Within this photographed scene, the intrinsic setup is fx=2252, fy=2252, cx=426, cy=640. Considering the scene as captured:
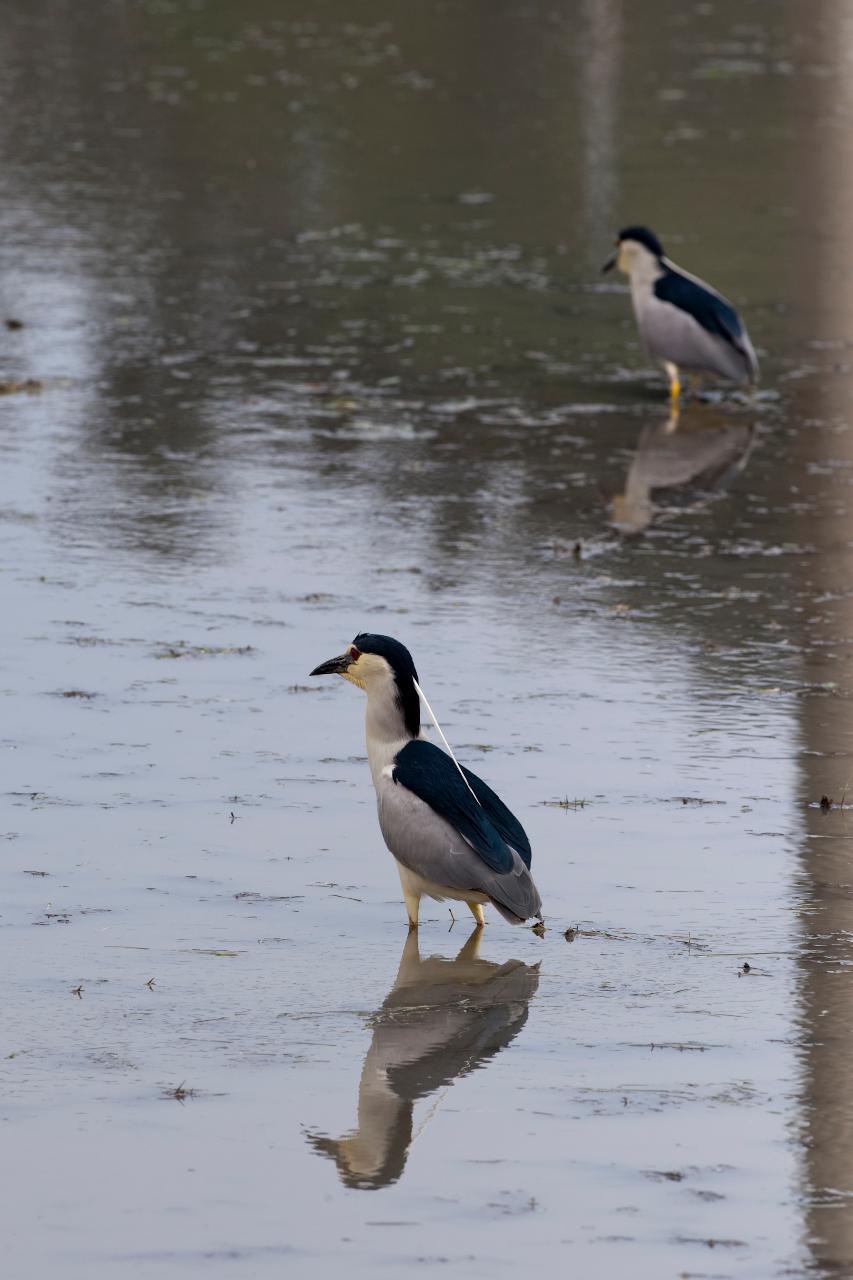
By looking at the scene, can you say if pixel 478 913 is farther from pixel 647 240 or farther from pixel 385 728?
pixel 647 240

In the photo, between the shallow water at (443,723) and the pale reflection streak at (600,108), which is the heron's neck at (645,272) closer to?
the shallow water at (443,723)

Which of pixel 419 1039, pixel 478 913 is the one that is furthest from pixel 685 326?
pixel 419 1039

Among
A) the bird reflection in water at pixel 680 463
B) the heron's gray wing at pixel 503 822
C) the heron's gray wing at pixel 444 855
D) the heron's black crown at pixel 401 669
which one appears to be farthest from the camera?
the bird reflection in water at pixel 680 463

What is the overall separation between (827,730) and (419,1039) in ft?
10.4

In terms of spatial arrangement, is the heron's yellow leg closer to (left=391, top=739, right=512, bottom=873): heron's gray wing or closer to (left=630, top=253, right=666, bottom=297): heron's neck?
(left=391, top=739, right=512, bottom=873): heron's gray wing

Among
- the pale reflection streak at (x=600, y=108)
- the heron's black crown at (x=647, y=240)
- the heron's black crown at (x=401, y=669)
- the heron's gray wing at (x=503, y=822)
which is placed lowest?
the pale reflection streak at (x=600, y=108)

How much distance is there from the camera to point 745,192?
23266 mm

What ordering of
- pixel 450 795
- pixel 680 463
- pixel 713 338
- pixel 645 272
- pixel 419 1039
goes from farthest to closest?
1. pixel 645 272
2. pixel 713 338
3. pixel 680 463
4. pixel 450 795
5. pixel 419 1039

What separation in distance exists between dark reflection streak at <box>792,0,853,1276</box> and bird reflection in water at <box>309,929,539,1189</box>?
883mm

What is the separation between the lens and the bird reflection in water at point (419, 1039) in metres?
5.69

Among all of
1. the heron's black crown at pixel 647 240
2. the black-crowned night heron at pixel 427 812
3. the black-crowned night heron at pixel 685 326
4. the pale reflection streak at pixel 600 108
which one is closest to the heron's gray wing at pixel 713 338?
the black-crowned night heron at pixel 685 326

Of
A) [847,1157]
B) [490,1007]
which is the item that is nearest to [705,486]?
[490,1007]

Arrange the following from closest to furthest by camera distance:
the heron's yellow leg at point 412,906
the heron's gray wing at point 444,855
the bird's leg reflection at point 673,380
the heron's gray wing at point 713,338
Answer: the heron's gray wing at point 444,855 → the heron's yellow leg at point 412,906 → the heron's gray wing at point 713,338 → the bird's leg reflection at point 673,380

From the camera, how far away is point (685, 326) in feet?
48.3
